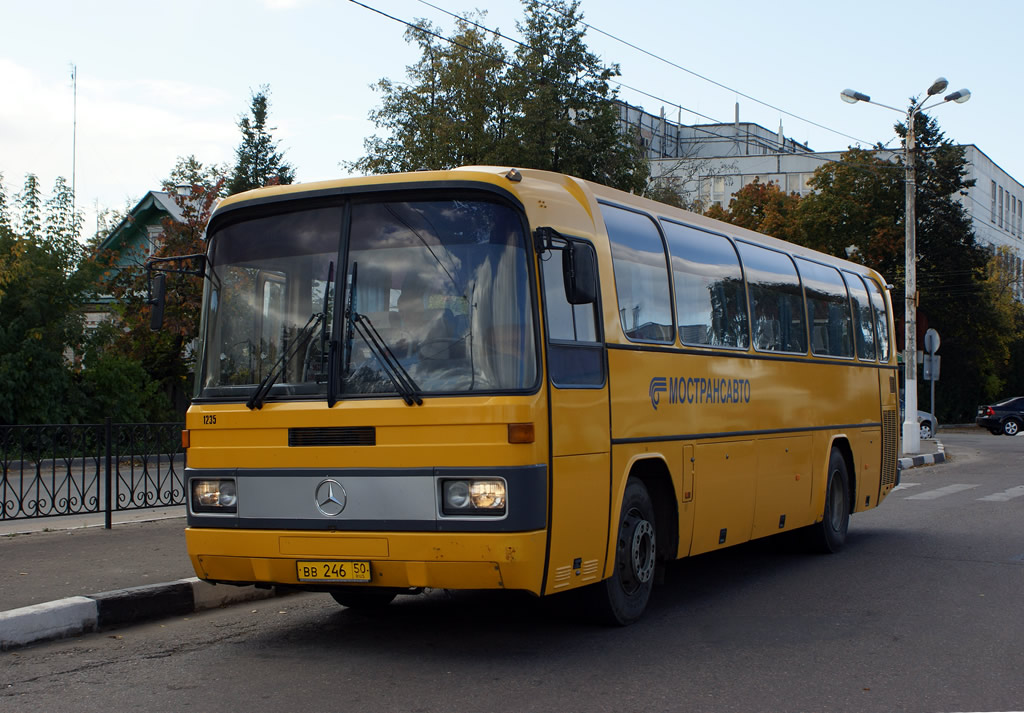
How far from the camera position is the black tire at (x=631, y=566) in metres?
7.74

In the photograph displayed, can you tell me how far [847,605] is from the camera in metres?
8.90

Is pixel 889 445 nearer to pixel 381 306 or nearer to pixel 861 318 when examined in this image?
pixel 861 318

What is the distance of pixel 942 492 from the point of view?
19422mm

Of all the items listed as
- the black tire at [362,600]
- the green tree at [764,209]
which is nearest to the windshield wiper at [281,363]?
the black tire at [362,600]

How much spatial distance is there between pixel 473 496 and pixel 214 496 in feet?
5.86

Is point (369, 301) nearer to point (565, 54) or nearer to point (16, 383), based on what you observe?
point (16, 383)

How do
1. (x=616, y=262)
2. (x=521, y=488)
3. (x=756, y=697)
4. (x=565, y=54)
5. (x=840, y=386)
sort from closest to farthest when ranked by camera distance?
(x=756, y=697)
(x=521, y=488)
(x=616, y=262)
(x=840, y=386)
(x=565, y=54)

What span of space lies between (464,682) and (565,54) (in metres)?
34.2

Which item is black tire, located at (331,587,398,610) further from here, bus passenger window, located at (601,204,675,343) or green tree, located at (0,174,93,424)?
green tree, located at (0,174,93,424)

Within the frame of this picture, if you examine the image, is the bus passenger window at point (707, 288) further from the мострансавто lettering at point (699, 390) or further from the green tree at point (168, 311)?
the green tree at point (168, 311)

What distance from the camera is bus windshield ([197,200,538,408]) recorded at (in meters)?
6.80

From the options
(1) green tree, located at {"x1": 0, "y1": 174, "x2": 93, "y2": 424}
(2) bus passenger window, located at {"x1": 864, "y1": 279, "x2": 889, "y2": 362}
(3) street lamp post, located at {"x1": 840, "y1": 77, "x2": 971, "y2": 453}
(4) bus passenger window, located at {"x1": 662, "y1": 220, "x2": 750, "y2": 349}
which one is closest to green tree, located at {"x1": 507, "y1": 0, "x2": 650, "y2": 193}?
(3) street lamp post, located at {"x1": 840, "y1": 77, "x2": 971, "y2": 453}

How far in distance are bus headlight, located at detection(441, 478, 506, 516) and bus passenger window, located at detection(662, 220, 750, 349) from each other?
2821mm

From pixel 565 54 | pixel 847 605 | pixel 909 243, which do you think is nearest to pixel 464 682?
pixel 847 605
